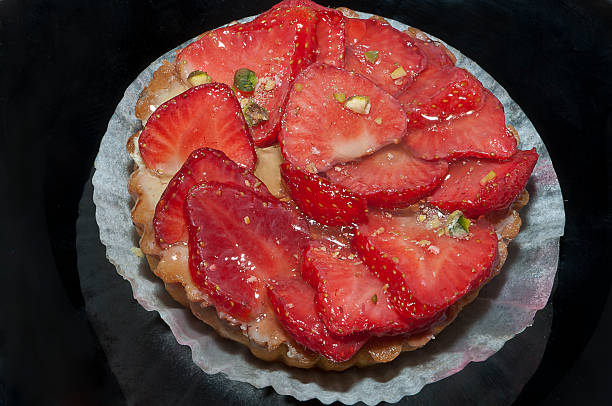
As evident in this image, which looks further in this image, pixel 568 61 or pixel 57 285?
pixel 568 61

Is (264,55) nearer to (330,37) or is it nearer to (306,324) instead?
(330,37)

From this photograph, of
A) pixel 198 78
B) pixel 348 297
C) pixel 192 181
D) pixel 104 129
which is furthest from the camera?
pixel 104 129

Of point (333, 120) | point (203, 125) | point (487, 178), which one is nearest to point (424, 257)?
point (487, 178)

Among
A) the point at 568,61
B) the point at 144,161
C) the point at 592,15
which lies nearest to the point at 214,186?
the point at 144,161

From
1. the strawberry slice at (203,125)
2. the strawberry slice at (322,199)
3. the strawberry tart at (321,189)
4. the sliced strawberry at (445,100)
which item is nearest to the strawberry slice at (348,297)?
the strawberry tart at (321,189)

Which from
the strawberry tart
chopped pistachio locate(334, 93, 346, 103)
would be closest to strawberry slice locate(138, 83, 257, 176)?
the strawberry tart

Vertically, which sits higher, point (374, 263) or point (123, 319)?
point (374, 263)

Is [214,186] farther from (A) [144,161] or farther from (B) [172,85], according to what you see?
(B) [172,85]

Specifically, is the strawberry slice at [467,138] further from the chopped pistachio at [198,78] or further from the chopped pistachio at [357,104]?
the chopped pistachio at [198,78]
